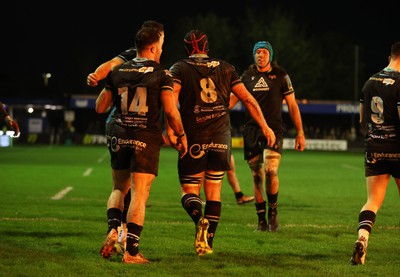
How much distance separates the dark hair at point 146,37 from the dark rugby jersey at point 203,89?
2.49ft

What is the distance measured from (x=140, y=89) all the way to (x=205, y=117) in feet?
3.42

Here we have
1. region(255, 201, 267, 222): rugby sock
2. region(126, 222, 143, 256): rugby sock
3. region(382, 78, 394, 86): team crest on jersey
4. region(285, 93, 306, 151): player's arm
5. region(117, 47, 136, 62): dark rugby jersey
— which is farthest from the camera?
region(255, 201, 267, 222): rugby sock

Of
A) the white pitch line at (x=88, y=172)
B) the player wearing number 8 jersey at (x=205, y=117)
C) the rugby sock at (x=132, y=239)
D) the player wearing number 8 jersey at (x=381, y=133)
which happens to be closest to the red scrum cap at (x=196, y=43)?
the player wearing number 8 jersey at (x=205, y=117)

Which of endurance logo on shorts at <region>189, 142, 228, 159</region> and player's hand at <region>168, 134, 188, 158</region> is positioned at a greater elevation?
player's hand at <region>168, 134, 188, 158</region>

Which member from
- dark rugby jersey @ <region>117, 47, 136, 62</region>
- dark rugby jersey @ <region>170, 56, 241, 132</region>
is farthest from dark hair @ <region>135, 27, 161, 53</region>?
dark rugby jersey @ <region>170, 56, 241, 132</region>

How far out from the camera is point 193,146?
872 centimetres

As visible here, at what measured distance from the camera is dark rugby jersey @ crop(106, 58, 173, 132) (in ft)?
25.9

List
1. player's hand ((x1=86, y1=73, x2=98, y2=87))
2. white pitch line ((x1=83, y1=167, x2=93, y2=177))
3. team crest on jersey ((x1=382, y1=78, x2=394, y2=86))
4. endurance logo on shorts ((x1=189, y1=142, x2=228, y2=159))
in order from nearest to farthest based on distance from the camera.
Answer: player's hand ((x1=86, y1=73, x2=98, y2=87)), team crest on jersey ((x1=382, y1=78, x2=394, y2=86)), endurance logo on shorts ((x1=189, y1=142, x2=228, y2=159)), white pitch line ((x1=83, y1=167, x2=93, y2=177))

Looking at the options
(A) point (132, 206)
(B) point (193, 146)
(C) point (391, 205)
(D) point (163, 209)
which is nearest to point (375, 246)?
(B) point (193, 146)

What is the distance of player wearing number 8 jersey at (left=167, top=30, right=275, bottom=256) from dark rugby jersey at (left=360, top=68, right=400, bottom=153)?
1065 millimetres

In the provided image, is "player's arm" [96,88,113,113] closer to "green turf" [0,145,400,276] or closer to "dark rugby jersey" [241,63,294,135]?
"green turf" [0,145,400,276]

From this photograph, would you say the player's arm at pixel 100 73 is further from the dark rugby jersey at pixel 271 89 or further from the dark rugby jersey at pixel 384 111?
the dark rugby jersey at pixel 271 89

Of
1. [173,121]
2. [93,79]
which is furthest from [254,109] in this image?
[93,79]

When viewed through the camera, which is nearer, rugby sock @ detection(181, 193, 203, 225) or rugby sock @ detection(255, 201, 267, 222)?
rugby sock @ detection(181, 193, 203, 225)
